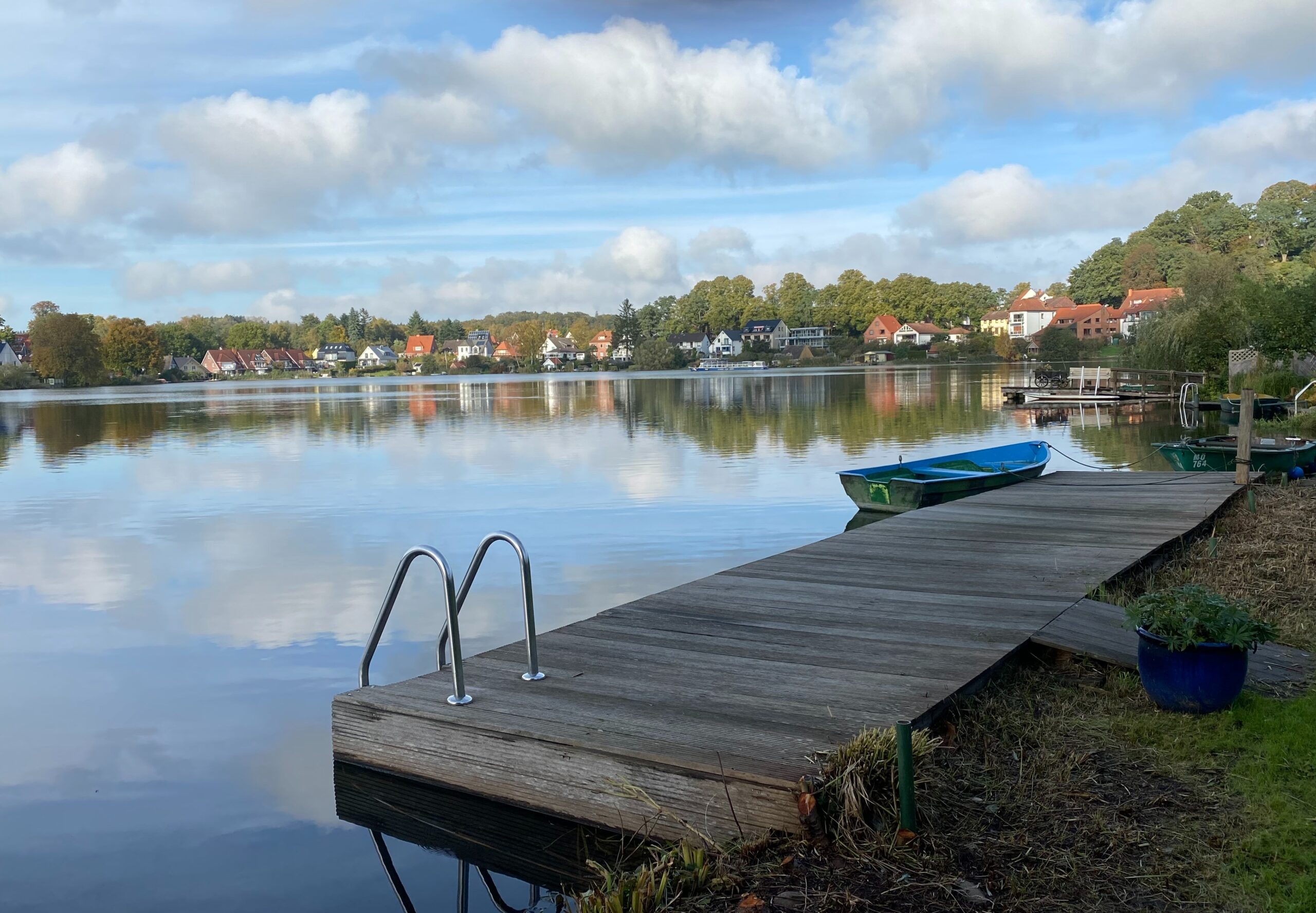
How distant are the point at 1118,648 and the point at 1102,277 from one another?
14618 centimetres

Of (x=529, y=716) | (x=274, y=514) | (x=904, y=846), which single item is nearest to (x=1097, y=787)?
(x=904, y=846)

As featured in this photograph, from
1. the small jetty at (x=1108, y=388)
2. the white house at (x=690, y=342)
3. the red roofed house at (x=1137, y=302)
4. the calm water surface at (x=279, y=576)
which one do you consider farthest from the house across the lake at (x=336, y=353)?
the small jetty at (x=1108, y=388)

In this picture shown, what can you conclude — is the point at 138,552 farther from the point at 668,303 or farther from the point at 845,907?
the point at 668,303

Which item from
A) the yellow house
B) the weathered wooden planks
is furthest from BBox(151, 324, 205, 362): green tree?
the weathered wooden planks

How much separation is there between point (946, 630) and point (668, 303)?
16026cm

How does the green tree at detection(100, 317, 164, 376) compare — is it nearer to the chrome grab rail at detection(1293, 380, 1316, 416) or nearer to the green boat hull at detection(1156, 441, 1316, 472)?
the chrome grab rail at detection(1293, 380, 1316, 416)

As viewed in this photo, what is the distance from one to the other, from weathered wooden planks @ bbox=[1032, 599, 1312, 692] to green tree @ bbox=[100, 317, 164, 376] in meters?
117

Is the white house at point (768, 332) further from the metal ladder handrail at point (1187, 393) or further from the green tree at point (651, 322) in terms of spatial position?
the metal ladder handrail at point (1187, 393)

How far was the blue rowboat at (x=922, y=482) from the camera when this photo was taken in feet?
46.6

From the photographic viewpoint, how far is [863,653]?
6.06 m

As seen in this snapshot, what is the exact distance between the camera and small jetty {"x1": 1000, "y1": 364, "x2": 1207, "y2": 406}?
42.2 m

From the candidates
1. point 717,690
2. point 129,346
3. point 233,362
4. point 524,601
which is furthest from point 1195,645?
point 233,362

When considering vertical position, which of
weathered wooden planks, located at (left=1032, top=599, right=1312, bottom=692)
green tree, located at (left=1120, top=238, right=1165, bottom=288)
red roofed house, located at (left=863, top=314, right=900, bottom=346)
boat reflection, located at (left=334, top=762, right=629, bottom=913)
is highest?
green tree, located at (left=1120, top=238, right=1165, bottom=288)

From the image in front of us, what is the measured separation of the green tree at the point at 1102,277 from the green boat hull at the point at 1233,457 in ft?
422
